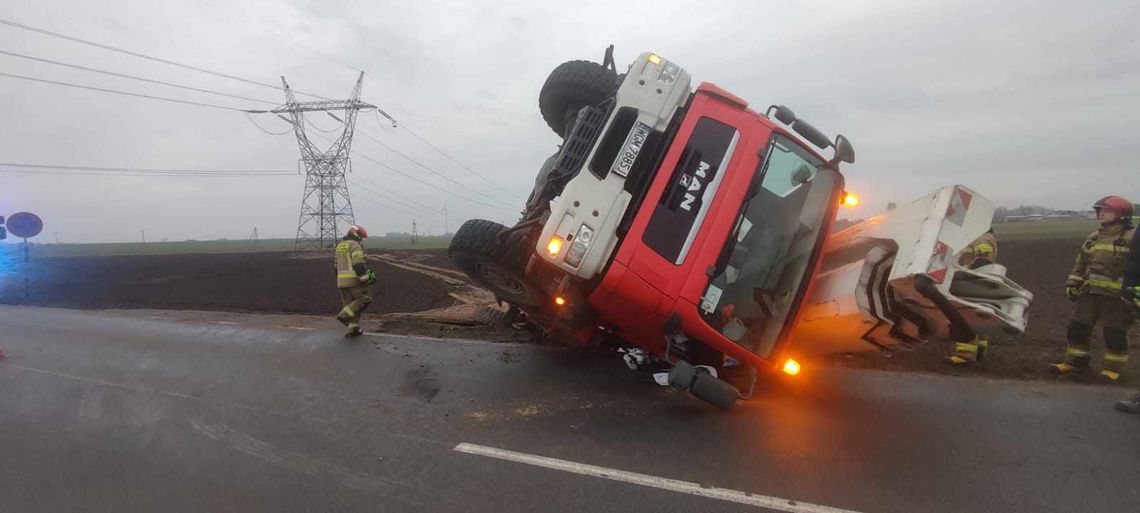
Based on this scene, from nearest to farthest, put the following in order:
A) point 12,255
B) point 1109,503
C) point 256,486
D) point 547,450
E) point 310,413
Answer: point 1109,503, point 256,486, point 547,450, point 310,413, point 12,255

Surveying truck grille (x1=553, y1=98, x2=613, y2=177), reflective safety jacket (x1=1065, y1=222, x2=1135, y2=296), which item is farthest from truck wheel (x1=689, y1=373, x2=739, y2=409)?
reflective safety jacket (x1=1065, y1=222, x2=1135, y2=296)

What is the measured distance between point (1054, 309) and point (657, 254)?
6.85 m

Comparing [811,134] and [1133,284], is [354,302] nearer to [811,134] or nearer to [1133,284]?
[811,134]

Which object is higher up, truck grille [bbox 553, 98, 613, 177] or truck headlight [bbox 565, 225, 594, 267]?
truck grille [bbox 553, 98, 613, 177]

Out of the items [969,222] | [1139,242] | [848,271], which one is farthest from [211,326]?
[1139,242]

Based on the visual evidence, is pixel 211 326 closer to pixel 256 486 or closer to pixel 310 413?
pixel 310 413

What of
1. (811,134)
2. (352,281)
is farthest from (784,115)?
(352,281)

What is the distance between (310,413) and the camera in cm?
441

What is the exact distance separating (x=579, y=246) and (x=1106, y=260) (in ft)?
15.7

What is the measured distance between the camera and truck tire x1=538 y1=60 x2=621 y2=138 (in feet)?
18.2

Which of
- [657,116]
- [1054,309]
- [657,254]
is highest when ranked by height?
[1054,309]

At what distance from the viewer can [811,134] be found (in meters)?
4.46

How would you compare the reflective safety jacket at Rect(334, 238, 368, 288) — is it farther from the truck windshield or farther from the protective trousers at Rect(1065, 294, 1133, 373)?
the protective trousers at Rect(1065, 294, 1133, 373)

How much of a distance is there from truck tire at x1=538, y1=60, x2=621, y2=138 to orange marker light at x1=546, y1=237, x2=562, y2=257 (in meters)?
2.19
